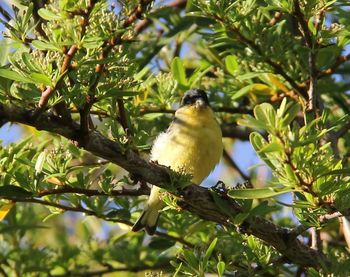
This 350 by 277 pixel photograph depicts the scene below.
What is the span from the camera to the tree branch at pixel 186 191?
7.61 feet

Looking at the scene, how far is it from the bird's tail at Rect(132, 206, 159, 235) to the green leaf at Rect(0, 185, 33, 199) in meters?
0.88

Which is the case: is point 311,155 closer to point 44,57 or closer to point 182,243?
point 44,57

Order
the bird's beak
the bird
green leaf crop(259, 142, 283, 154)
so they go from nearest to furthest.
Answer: green leaf crop(259, 142, 283, 154), the bird, the bird's beak

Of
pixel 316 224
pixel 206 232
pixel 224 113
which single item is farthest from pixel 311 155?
pixel 224 113

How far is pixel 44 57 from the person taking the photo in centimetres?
241

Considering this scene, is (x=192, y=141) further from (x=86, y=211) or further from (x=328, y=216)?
(x=328, y=216)

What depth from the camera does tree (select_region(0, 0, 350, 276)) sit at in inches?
A: 91.8

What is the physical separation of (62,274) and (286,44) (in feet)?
6.32

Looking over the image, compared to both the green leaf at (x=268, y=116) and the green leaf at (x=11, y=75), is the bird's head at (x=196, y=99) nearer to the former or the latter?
the green leaf at (x=11, y=75)

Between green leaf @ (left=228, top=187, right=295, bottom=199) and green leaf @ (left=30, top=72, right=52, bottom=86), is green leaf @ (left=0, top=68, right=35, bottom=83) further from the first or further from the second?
green leaf @ (left=228, top=187, right=295, bottom=199)

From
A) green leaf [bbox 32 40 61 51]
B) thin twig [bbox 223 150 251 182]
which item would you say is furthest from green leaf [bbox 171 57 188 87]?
green leaf [bbox 32 40 61 51]

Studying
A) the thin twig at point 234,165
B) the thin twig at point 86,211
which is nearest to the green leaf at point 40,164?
the thin twig at point 86,211

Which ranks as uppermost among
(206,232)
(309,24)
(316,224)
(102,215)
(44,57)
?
(44,57)

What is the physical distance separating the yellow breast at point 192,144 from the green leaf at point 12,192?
100 centimetres
